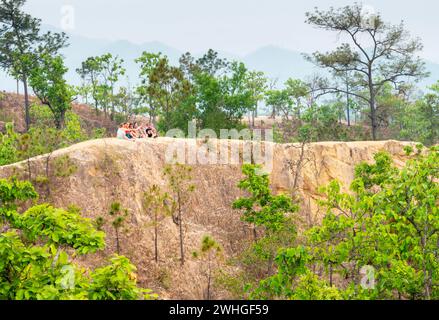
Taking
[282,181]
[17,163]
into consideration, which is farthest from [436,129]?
[17,163]

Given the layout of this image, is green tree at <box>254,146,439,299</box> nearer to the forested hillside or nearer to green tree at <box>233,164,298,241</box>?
the forested hillside

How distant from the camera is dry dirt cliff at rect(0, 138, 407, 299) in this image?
2634cm

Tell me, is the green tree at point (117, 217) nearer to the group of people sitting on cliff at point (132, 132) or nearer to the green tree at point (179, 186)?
the green tree at point (179, 186)

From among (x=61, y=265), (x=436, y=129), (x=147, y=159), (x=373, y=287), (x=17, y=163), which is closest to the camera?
(x=61, y=265)

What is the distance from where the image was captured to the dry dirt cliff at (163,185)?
2634 centimetres

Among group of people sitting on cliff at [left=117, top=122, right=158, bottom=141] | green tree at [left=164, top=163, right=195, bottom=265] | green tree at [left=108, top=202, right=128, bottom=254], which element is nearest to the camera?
green tree at [left=108, top=202, right=128, bottom=254]

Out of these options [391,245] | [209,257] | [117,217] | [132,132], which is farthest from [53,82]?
[391,245]

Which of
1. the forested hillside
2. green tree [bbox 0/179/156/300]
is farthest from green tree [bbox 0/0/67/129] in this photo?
green tree [bbox 0/179/156/300]

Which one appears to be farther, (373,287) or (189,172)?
(189,172)

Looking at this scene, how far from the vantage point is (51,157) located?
2784cm

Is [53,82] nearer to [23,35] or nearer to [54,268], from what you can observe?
[23,35]

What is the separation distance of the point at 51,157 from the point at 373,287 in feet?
65.9

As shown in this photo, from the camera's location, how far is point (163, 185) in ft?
99.2

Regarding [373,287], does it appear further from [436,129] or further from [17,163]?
[436,129]
